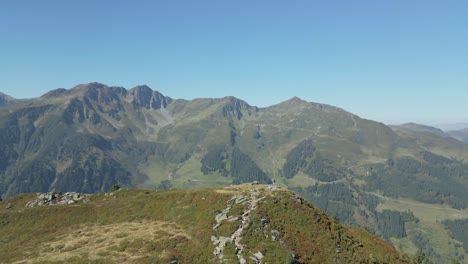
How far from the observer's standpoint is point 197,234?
7481 centimetres

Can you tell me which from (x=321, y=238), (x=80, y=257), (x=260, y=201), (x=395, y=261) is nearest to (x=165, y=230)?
(x=80, y=257)

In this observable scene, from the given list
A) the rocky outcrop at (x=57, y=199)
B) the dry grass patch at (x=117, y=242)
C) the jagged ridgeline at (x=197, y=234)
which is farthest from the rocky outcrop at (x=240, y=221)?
the rocky outcrop at (x=57, y=199)

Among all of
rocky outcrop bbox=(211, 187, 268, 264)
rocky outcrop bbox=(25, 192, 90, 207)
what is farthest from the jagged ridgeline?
rocky outcrop bbox=(25, 192, 90, 207)

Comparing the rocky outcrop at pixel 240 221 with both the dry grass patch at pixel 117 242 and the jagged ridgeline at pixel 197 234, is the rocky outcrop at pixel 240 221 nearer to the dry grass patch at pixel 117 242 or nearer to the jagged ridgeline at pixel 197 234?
the jagged ridgeline at pixel 197 234

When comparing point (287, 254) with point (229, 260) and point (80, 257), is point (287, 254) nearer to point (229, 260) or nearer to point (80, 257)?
point (229, 260)

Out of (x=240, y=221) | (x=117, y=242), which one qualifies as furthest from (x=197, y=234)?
(x=117, y=242)

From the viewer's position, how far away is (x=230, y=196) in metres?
91.2

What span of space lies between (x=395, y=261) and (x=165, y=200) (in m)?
65.0

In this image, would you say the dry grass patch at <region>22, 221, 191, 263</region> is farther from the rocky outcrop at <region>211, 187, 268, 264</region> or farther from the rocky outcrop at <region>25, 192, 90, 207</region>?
the rocky outcrop at <region>25, 192, 90, 207</region>

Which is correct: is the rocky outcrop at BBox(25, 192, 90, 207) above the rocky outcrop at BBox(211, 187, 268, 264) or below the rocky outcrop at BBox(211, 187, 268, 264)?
below

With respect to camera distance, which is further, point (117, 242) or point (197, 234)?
point (117, 242)

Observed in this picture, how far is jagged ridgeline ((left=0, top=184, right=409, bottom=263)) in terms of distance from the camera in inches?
2650

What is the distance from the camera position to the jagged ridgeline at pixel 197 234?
67.3 metres

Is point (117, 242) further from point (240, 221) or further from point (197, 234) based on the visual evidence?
point (240, 221)
